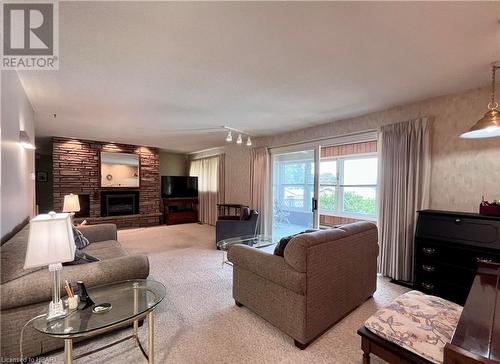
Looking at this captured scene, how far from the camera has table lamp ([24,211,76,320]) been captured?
1.30 metres

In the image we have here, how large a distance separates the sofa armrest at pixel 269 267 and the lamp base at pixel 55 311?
4.77 ft

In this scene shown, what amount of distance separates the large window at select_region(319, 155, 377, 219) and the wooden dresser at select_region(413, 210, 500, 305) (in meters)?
2.48

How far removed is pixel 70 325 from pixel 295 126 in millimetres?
4217

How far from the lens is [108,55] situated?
78.3 inches

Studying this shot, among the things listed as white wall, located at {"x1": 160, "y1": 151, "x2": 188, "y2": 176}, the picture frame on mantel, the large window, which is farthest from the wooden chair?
the picture frame on mantel

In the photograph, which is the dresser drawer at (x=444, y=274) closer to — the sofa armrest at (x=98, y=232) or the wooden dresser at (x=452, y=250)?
the wooden dresser at (x=452, y=250)

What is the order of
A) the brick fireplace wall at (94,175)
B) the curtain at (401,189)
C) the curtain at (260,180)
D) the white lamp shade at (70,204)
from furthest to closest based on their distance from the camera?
the brick fireplace wall at (94,175) → the curtain at (260,180) → the white lamp shade at (70,204) → the curtain at (401,189)

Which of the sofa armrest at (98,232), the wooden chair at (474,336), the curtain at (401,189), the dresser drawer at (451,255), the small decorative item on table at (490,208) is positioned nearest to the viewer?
the wooden chair at (474,336)

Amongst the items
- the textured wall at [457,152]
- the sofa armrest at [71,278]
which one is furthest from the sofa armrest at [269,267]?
the textured wall at [457,152]

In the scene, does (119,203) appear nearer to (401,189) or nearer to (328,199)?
(328,199)

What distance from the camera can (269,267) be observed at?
207 cm

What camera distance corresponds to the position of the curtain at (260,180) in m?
5.45

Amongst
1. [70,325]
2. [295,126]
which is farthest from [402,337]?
[295,126]

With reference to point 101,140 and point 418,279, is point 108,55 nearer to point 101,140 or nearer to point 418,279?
point 418,279
